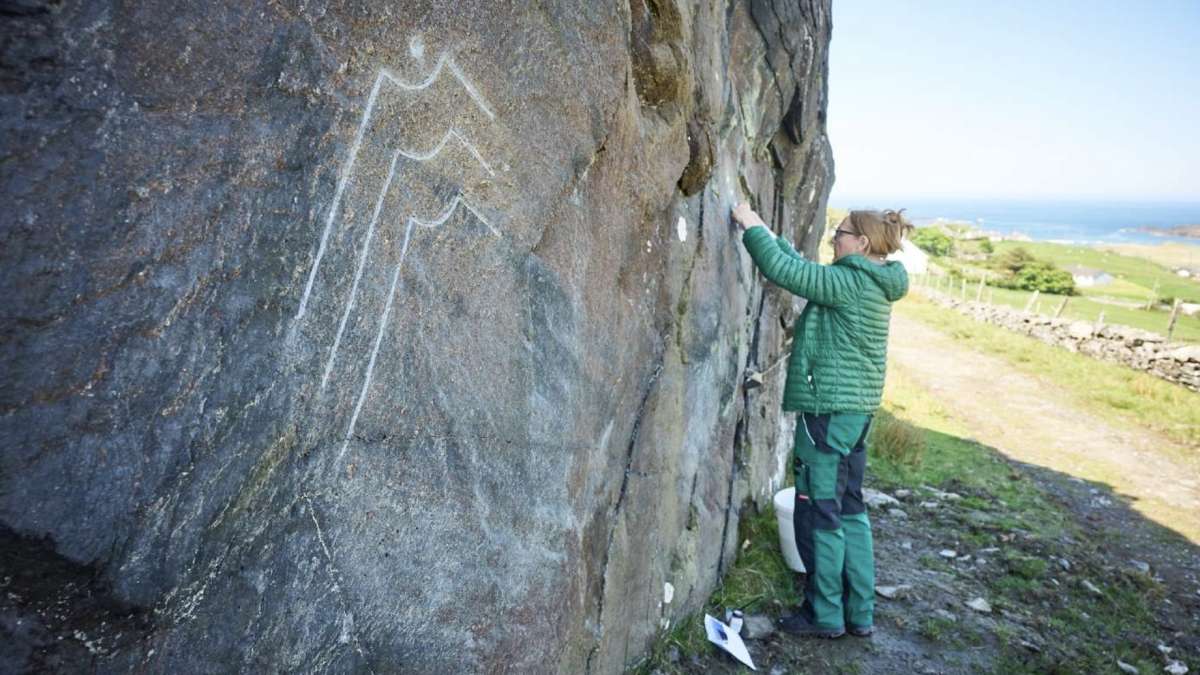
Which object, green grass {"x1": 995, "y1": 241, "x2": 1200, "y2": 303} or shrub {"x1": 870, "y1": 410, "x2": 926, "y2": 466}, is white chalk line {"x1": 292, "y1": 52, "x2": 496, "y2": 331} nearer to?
shrub {"x1": 870, "y1": 410, "x2": 926, "y2": 466}

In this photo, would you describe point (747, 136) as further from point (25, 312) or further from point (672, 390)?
point (25, 312)

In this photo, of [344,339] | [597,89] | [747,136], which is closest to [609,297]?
[597,89]

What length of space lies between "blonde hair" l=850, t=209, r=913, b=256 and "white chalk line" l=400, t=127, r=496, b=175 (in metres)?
2.42

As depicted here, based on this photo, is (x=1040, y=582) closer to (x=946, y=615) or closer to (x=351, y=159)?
(x=946, y=615)

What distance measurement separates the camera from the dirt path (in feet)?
28.3

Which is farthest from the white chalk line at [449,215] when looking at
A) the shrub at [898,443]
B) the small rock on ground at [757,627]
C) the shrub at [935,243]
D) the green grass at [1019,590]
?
the shrub at [935,243]

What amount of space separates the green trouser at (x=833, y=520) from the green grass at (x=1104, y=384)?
8.52m

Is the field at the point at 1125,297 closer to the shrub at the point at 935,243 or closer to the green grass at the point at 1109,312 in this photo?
the green grass at the point at 1109,312

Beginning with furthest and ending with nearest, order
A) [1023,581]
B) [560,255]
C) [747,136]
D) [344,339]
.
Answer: [1023,581], [747,136], [560,255], [344,339]

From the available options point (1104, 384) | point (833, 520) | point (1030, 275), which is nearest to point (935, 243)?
point (1030, 275)

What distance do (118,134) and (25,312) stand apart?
→ 402 mm

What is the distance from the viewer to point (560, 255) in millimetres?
2854

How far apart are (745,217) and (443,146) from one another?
2.45m

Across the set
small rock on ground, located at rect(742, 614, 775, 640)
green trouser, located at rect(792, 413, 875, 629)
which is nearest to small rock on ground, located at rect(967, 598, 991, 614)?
green trouser, located at rect(792, 413, 875, 629)
